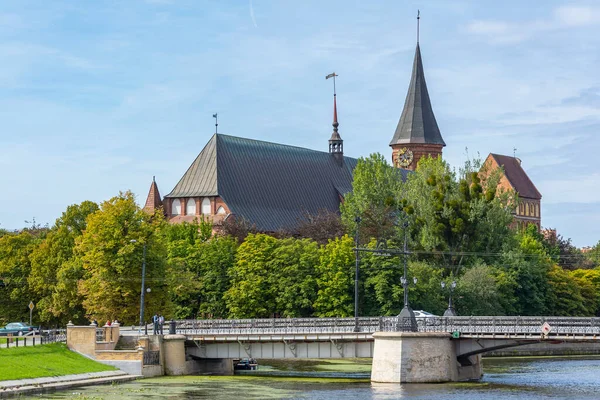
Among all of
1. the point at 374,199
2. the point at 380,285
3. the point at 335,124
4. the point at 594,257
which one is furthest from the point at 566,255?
the point at 380,285

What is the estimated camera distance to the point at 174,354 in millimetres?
69000

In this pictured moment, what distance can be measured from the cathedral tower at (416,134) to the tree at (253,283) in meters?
73.4

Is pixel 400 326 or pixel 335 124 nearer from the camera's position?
pixel 400 326

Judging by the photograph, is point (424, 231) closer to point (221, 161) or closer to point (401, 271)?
point (401, 271)

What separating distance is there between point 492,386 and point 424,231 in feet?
130

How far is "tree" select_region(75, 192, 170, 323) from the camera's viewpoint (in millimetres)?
80688

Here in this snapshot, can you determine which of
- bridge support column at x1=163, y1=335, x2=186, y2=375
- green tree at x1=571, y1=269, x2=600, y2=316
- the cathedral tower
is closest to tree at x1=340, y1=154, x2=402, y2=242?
green tree at x1=571, y1=269, x2=600, y2=316

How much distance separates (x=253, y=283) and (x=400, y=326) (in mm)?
31735

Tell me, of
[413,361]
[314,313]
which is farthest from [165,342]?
[314,313]

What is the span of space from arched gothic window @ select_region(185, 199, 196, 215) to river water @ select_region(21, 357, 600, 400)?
182 ft

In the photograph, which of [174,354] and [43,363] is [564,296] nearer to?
[174,354]

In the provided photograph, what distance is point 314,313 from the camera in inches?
3622

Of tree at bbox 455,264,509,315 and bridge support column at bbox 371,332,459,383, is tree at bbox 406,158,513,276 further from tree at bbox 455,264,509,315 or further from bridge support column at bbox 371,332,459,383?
bridge support column at bbox 371,332,459,383

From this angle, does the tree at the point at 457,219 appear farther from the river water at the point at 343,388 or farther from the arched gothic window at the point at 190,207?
the arched gothic window at the point at 190,207
